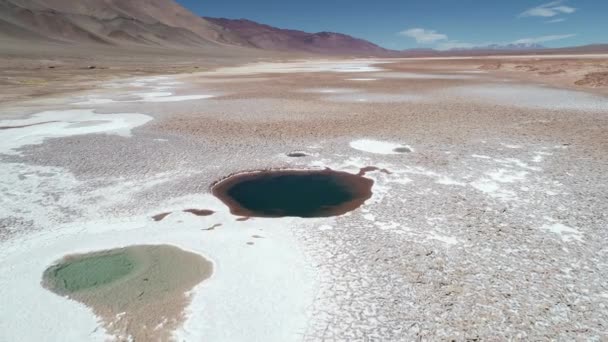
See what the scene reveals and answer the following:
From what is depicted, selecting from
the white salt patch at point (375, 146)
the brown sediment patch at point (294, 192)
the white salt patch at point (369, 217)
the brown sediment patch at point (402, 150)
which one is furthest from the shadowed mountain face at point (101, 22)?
the white salt patch at point (369, 217)

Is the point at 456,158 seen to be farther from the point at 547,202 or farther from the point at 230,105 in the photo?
the point at 230,105

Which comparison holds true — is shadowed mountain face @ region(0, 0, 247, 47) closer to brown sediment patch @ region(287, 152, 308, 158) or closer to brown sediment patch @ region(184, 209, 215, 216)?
brown sediment patch @ region(287, 152, 308, 158)

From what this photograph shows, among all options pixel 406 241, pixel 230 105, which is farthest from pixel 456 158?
pixel 230 105

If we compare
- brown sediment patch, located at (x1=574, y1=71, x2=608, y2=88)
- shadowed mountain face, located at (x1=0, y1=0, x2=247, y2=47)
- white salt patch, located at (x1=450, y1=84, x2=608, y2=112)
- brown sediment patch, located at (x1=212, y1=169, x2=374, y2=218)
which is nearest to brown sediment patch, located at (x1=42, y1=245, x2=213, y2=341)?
brown sediment patch, located at (x1=212, y1=169, x2=374, y2=218)

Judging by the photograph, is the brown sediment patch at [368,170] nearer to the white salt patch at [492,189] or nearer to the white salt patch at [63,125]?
the white salt patch at [492,189]

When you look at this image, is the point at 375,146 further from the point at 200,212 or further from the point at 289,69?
the point at 289,69

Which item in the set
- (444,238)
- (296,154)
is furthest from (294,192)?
(444,238)
